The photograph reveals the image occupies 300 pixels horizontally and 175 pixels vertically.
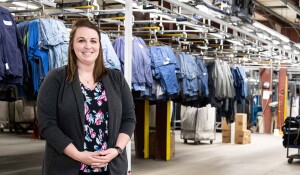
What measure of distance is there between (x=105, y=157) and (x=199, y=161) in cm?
717

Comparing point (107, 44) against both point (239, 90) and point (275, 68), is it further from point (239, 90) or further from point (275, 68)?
point (275, 68)

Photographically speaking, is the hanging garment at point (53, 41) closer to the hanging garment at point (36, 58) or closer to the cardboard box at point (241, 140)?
the hanging garment at point (36, 58)

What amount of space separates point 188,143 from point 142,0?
756 centimetres

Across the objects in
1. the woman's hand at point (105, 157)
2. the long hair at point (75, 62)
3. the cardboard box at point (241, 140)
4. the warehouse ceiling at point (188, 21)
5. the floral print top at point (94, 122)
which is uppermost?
the warehouse ceiling at point (188, 21)

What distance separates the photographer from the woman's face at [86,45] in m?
2.46

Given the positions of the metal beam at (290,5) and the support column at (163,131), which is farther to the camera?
the metal beam at (290,5)

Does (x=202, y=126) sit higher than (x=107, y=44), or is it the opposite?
(x=107, y=44)

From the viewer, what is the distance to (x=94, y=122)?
2.43 meters

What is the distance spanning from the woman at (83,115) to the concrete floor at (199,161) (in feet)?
17.6

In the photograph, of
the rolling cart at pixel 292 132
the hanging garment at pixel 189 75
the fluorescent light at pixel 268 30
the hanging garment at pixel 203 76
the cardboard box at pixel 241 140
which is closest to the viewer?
the hanging garment at pixel 189 75

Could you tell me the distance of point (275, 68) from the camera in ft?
59.0

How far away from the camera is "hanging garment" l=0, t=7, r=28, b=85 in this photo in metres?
4.66

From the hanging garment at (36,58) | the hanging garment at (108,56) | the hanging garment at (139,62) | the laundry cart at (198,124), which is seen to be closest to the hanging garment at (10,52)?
the hanging garment at (36,58)

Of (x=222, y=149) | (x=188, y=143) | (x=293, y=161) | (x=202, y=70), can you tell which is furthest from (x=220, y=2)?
(x=188, y=143)
